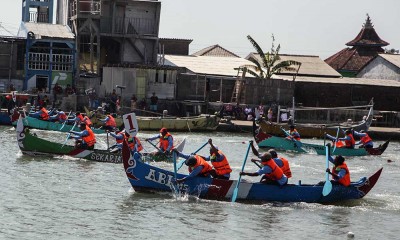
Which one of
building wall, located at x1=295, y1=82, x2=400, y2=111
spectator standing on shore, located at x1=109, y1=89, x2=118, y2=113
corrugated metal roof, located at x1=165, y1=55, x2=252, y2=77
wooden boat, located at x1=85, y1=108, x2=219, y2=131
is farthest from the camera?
building wall, located at x1=295, y1=82, x2=400, y2=111

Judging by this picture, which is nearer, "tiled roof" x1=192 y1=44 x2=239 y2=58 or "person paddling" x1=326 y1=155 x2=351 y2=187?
"person paddling" x1=326 y1=155 x2=351 y2=187

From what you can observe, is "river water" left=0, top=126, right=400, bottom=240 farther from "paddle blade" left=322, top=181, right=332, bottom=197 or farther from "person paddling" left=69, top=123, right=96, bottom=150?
"person paddling" left=69, top=123, right=96, bottom=150

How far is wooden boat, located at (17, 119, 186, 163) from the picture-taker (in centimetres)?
3134

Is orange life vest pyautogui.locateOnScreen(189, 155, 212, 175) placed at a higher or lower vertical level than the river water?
higher

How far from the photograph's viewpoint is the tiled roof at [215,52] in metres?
69.8

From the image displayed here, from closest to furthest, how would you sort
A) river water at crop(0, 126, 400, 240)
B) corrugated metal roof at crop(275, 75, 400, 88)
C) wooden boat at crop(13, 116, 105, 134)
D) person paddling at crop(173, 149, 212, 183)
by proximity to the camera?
1. river water at crop(0, 126, 400, 240)
2. person paddling at crop(173, 149, 212, 183)
3. wooden boat at crop(13, 116, 105, 134)
4. corrugated metal roof at crop(275, 75, 400, 88)

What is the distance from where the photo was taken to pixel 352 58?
7012 centimetres

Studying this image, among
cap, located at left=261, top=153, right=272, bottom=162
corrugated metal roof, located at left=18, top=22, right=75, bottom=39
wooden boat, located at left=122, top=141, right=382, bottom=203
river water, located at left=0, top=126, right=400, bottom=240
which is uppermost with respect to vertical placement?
corrugated metal roof, located at left=18, top=22, right=75, bottom=39

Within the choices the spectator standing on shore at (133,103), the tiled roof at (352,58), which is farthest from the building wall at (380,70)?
the spectator standing on shore at (133,103)

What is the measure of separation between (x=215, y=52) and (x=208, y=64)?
11.5 metres

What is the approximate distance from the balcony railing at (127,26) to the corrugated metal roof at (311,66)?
8750 mm

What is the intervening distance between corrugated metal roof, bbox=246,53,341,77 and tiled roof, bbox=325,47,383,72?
5.02 m

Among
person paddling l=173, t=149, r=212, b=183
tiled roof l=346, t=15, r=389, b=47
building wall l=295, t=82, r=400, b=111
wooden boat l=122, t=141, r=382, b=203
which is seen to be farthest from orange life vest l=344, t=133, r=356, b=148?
tiled roof l=346, t=15, r=389, b=47

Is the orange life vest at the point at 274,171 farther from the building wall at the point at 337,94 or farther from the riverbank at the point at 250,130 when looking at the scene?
the building wall at the point at 337,94
